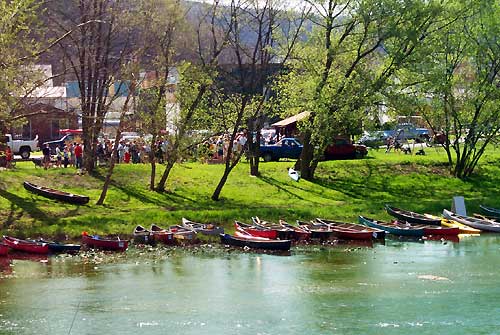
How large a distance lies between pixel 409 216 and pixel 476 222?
3129 millimetres

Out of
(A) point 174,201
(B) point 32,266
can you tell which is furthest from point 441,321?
(A) point 174,201

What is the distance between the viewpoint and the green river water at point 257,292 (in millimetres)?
23328

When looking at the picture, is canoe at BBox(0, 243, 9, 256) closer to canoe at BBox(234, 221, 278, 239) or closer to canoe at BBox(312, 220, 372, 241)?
canoe at BBox(234, 221, 278, 239)

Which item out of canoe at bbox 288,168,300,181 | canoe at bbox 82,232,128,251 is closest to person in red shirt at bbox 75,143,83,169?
canoe at bbox 288,168,300,181

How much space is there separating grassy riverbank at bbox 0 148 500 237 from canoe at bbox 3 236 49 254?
7.20ft

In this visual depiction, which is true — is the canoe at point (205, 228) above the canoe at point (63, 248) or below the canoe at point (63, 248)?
above

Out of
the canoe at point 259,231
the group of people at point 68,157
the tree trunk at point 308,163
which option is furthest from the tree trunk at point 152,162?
the tree trunk at point 308,163

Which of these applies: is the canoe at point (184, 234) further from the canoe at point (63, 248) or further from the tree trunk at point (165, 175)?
the tree trunk at point (165, 175)

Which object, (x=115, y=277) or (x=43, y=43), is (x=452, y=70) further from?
(x=115, y=277)

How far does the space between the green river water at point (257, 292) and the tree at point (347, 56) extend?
40.0 feet

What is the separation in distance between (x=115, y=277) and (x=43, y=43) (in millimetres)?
12729

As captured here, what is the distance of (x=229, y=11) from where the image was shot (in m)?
43.3

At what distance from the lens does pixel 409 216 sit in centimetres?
4075

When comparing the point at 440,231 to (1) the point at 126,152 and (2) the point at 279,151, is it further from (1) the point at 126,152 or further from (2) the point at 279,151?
(1) the point at 126,152
